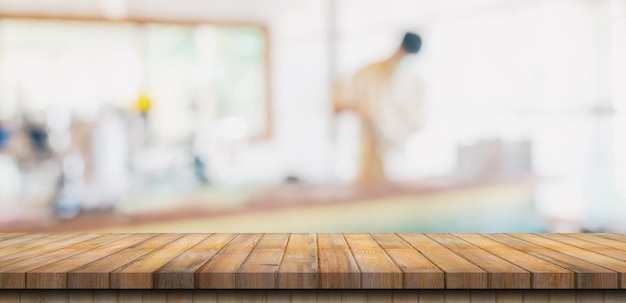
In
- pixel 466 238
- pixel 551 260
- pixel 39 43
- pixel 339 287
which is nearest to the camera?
pixel 339 287

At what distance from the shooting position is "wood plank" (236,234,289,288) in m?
1.53

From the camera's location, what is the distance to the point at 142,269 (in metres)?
1.56

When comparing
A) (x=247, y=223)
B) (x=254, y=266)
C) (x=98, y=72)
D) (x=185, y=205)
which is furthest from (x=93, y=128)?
(x=254, y=266)

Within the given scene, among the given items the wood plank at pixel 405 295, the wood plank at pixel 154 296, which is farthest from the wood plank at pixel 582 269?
the wood plank at pixel 154 296

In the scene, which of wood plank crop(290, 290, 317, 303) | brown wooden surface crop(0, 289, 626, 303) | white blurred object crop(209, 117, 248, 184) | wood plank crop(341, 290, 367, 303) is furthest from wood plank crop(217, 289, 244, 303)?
white blurred object crop(209, 117, 248, 184)

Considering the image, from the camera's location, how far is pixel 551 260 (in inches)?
66.8

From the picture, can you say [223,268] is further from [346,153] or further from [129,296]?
[346,153]

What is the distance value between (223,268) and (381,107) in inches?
110

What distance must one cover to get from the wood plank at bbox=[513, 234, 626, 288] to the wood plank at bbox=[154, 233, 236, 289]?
862 mm

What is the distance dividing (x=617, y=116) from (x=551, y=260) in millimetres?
2955

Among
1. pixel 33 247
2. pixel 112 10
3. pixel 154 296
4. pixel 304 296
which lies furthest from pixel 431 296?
pixel 112 10

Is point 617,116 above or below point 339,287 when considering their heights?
above

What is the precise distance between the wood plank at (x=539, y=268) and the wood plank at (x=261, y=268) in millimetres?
524

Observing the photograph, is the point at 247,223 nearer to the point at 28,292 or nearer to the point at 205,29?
the point at 205,29
